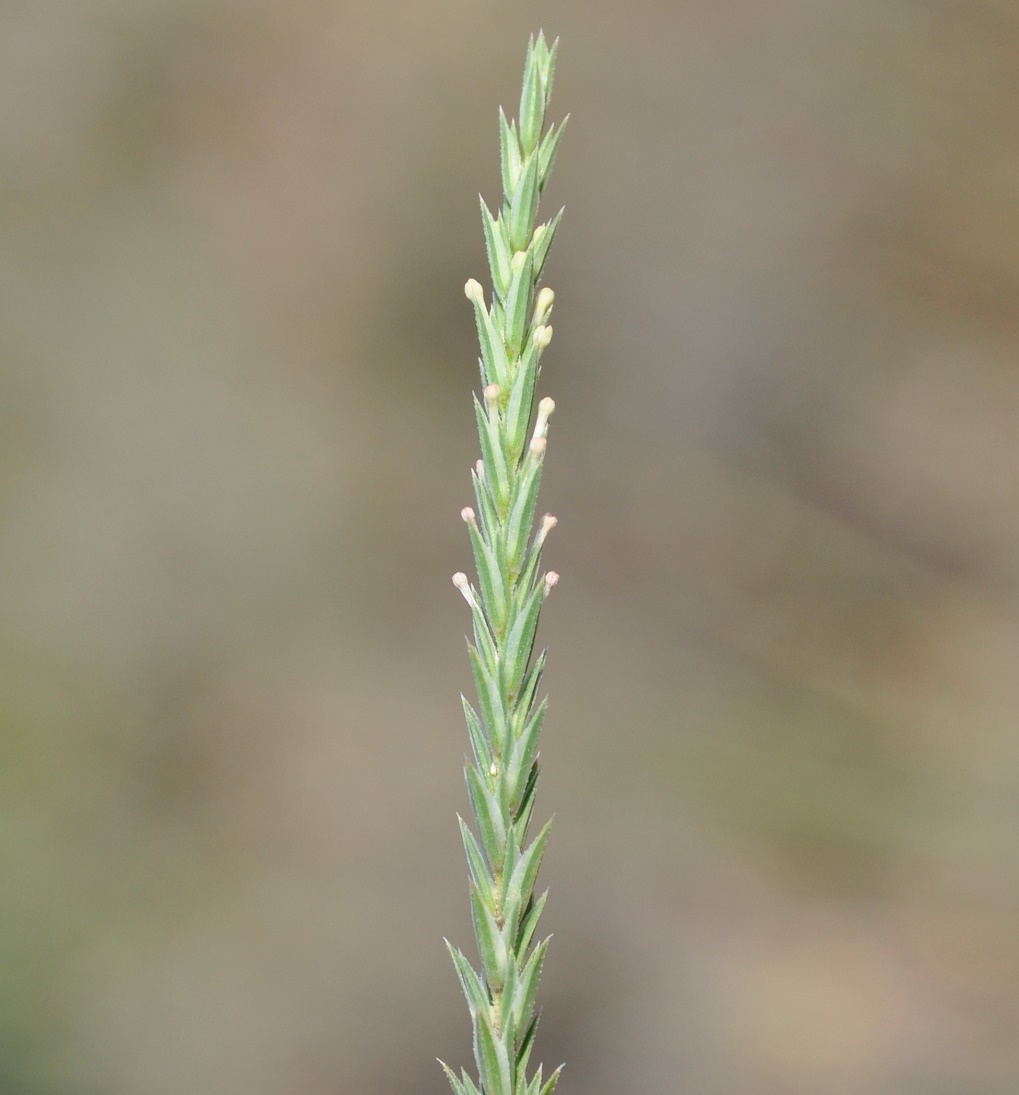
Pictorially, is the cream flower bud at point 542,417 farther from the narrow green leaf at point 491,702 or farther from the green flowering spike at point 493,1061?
the green flowering spike at point 493,1061

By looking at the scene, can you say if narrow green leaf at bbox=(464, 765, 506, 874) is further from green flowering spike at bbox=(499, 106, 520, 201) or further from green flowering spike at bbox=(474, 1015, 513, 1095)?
green flowering spike at bbox=(499, 106, 520, 201)

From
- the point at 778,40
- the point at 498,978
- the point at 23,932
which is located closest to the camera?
the point at 498,978

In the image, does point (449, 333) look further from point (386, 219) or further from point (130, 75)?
point (130, 75)

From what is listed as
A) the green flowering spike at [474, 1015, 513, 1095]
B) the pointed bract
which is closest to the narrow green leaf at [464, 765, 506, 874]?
the pointed bract

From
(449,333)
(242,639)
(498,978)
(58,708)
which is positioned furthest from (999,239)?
(58,708)

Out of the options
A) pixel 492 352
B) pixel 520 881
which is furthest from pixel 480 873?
pixel 492 352

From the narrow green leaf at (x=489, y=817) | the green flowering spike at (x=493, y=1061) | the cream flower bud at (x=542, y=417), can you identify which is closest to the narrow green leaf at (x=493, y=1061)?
the green flowering spike at (x=493, y=1061)
